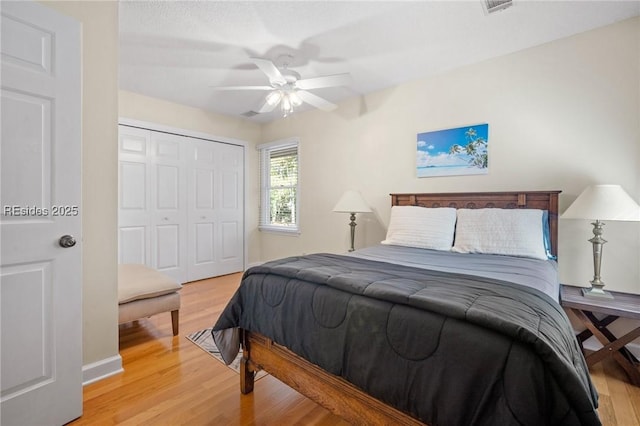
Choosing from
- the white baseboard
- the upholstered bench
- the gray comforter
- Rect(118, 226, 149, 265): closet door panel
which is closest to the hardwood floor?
the white baseboard

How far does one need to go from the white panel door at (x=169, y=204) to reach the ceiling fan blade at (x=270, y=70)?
7.21ft

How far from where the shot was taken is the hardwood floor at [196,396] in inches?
61.9

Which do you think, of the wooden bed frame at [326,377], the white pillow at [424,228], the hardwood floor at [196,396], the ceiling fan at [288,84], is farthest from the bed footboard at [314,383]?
the ceiling fan at [288,84]

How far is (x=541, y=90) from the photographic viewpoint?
2.56 m

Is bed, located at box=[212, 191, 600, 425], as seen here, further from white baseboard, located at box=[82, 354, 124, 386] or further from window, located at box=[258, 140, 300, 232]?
window, located at box=[258, 140, 300, 232]

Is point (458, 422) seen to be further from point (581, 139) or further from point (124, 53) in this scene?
point (124, 53)

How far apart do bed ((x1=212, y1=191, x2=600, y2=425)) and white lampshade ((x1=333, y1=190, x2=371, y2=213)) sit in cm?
124

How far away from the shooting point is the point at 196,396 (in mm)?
1755

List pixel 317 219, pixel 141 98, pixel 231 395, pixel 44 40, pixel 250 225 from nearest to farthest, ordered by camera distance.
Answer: pixel 44 40, pixel 231 395, pixel 141 98, pixel 317 219, pixel 250 225

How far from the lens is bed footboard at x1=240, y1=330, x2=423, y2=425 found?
3.88 ft

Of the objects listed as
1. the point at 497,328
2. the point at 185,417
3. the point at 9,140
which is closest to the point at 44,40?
the point at 9,140

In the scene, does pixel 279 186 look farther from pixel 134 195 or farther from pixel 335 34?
pixel 335 34

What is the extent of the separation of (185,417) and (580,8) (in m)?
3.65

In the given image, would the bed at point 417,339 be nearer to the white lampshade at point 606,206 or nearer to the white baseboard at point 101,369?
the white lampshade at point 606,206
